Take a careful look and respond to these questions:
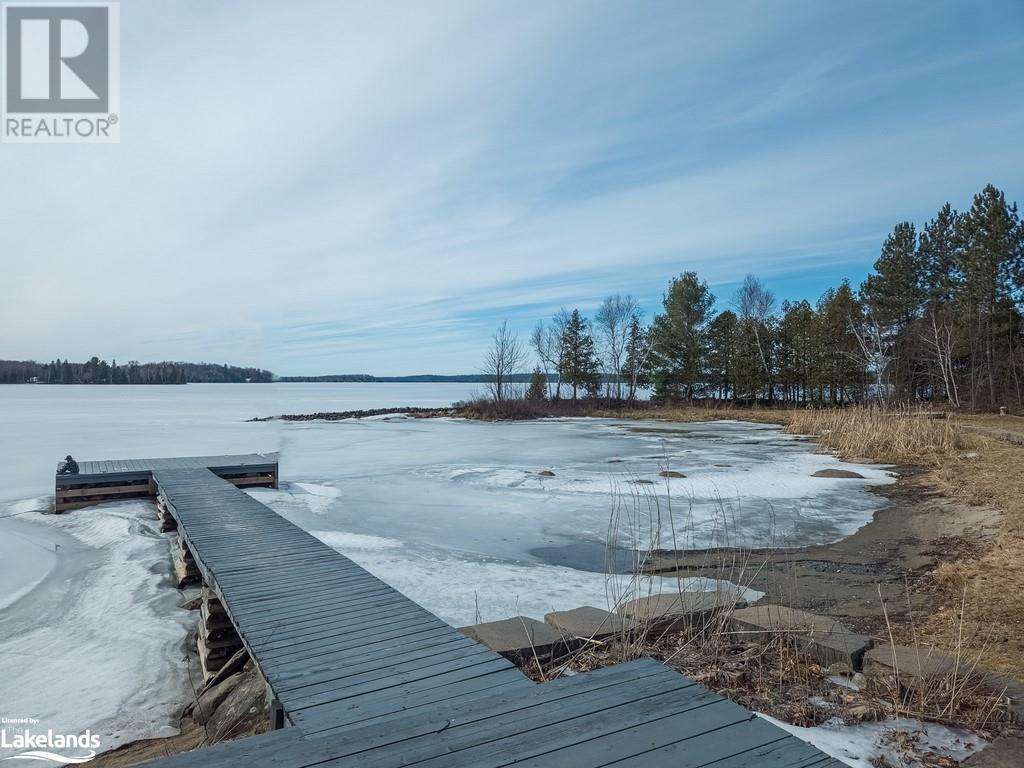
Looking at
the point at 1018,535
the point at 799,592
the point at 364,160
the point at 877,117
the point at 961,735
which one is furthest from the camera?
the point at 364,160

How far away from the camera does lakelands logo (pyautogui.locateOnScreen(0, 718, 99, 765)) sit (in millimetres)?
2881

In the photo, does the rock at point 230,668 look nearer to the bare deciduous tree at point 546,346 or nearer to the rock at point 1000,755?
the rock at point 1000,755

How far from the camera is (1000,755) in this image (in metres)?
2.16

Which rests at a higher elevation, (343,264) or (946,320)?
(343,264)

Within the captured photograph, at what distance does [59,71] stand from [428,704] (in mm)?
9897

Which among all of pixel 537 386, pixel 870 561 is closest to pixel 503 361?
pixel 537 386

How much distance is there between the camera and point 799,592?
4777 millimetres

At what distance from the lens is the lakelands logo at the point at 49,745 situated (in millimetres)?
2881

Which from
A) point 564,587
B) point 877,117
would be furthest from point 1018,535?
point 877,117

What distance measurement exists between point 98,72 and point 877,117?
14.0 metres

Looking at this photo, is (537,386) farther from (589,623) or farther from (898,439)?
(589,623)

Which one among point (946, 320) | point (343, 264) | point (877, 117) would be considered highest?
point (877, 117)

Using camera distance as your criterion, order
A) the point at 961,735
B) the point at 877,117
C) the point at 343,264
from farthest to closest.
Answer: the point at 343,264
the point at 877,117
the point at 961,735

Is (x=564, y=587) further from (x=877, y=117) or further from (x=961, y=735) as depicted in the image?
(x=877, y=117)
